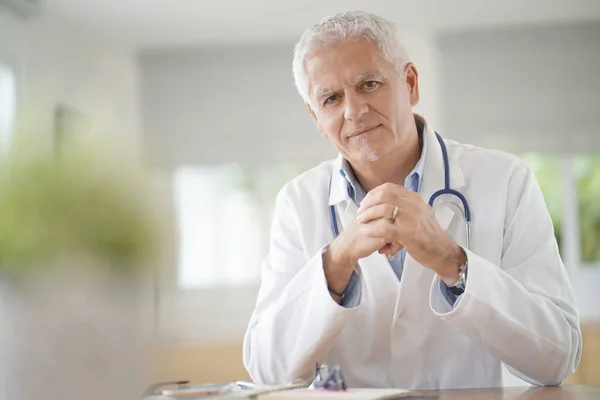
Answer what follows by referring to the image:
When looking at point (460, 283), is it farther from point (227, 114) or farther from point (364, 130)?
point (227, 114)

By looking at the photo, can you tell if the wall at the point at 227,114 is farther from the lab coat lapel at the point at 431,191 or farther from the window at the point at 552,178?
the lab coat lapel at the point at 431,191

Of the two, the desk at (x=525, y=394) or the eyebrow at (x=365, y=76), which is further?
the eyebrow at (x=365, y=76)

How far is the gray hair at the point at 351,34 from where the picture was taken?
4.75 ft

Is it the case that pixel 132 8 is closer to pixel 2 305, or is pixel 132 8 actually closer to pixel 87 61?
pixel 87 61

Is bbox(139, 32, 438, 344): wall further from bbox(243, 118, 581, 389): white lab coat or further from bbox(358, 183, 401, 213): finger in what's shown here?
bbox(358, 183, 401, 213): finger

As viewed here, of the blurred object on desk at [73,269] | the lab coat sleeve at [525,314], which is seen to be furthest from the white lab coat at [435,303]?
the blurred object on desk at [73,269]

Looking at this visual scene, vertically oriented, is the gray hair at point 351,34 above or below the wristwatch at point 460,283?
above

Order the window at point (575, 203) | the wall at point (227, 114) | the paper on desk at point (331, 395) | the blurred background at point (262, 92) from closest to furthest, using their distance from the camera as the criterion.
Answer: the paper on desk at point (331, 395) → the blurred background at point (262, 92) → the window at point (575, 203) → the wall at point (227, 114)

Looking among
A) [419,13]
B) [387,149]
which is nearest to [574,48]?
[419,13]

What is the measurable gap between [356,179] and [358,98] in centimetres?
19

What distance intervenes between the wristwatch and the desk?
165 mm

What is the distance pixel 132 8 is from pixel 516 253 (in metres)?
4.19

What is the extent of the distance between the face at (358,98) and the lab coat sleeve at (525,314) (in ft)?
1.13

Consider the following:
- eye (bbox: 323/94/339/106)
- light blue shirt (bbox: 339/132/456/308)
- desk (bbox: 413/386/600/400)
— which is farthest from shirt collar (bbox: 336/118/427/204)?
desk (bbox: 413/386/600/400)
